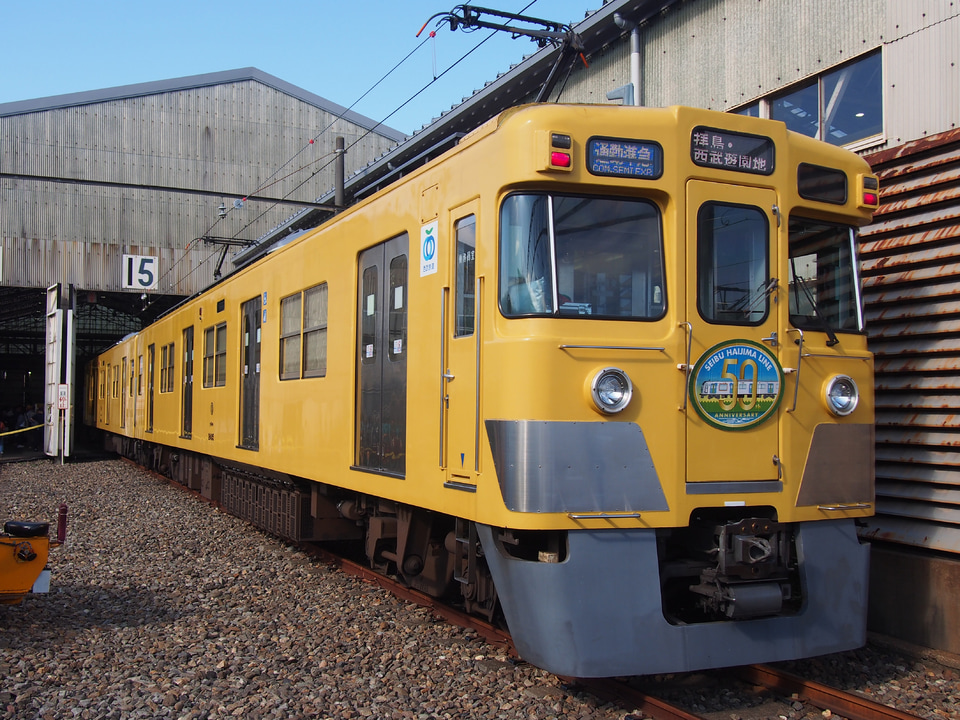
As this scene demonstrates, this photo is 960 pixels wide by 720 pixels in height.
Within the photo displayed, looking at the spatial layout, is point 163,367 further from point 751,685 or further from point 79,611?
point 751,685

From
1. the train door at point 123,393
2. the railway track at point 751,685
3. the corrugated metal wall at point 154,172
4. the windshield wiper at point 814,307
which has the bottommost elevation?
the railway track at point 751,685

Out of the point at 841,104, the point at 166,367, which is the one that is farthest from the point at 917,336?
the point at 166,367

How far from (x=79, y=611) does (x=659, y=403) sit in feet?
15.4

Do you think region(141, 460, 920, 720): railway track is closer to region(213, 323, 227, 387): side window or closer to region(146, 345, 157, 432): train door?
region(213, 323, 227, 387): side window

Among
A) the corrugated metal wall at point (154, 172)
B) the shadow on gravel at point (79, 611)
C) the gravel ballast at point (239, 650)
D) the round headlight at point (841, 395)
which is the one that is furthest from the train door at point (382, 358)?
the corrugated metal wall at point (154, 172)

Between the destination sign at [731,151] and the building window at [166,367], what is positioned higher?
the destination sign at [731,151]

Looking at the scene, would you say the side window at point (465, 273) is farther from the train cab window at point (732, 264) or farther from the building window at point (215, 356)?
the building window at point (215, 356)

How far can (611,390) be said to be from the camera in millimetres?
4285

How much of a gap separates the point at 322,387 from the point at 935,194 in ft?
15.3

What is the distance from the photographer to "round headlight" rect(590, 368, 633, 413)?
4234 mm

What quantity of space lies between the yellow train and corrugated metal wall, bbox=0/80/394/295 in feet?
68.3

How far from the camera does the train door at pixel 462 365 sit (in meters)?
4.67

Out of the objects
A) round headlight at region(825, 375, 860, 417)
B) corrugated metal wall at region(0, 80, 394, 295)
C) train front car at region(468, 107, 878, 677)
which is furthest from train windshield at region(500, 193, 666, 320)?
corrugated metal wall at region(0, 80, 394, 295)

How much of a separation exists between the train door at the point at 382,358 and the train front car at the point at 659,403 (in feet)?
2.79
